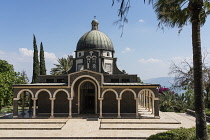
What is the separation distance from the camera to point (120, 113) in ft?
91.9

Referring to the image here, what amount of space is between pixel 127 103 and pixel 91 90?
5.76 meters

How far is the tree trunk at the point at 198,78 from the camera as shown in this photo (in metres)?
10.4

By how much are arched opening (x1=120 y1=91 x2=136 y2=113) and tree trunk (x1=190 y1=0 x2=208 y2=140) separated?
1765 centimetres

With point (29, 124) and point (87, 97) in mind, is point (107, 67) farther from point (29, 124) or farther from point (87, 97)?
point (29, 124)

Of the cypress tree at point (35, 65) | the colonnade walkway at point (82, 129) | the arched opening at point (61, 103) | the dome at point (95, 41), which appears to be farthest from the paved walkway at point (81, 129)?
the cypress tree at point (35, 65)

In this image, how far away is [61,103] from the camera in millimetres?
28078

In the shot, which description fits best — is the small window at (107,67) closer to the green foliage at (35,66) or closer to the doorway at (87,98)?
the doorway at (87,98)

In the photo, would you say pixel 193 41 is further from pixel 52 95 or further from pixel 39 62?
pixel 39 62

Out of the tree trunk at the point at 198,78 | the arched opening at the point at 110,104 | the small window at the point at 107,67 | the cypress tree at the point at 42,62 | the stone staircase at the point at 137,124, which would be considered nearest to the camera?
the tree trunk at the point at 198,78

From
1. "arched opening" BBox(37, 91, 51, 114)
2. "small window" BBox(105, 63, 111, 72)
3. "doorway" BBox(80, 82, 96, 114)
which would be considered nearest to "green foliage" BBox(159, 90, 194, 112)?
"small window" BBox(105, 63, 111, 72)

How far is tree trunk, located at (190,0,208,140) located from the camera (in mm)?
10352

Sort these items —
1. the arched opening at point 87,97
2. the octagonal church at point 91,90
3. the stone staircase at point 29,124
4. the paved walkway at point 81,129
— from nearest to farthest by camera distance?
1. the paved walkway at point 81,129
2. the stone staircase at point 29,124
3. the octagonal church at point 91,90
4. the arched opening at point 87,97

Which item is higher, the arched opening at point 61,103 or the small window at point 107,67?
the small window at point 107,67

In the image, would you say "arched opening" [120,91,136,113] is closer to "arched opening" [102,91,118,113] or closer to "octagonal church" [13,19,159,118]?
"octagonal church" [13,19,159,118]
